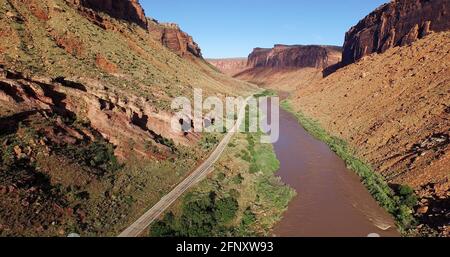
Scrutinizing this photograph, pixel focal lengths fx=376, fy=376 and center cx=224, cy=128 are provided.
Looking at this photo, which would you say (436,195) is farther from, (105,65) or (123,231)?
(105,65)

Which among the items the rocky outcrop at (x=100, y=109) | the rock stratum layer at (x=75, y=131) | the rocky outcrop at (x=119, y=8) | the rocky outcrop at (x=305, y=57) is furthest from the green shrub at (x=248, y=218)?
the rocky outcrop at (x=305, y=57)

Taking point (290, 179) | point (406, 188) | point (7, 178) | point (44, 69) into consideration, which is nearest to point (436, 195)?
point (406, 188)

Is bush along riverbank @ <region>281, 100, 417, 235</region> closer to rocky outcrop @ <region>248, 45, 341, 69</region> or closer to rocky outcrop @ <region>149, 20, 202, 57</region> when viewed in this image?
rocky outcrop @ <region>149, 20, 202, 57</region>

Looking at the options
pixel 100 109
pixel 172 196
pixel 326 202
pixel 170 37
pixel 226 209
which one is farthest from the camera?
pixel 170 37

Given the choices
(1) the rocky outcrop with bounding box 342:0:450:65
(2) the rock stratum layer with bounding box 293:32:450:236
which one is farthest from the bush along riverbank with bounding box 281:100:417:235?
(1) the rocky outcrop with bounding box 342:0:450:65

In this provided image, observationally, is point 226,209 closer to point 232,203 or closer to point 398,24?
point 232,203


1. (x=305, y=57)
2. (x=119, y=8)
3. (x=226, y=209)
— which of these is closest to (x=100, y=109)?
(x=226, y=209)
